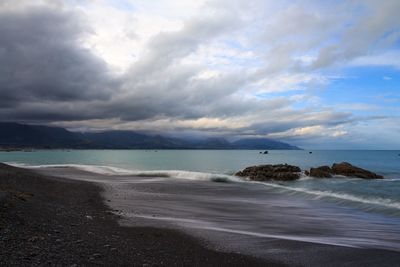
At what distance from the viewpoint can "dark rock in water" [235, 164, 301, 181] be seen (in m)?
45.4

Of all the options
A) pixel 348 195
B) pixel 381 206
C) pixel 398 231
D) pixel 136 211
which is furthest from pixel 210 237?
pixel 348 195

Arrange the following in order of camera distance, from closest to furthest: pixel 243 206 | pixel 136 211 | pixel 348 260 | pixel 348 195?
→ pixel 348 260
pixel 136 211
pixel 243 206
pixel 348 195

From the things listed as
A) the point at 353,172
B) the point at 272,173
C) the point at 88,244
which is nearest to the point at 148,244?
the point at 88,244

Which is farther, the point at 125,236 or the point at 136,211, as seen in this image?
the point at 136,211

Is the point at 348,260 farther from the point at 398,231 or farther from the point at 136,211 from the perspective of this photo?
the point at 136,211

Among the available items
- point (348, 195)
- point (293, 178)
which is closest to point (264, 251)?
point (348, 195)

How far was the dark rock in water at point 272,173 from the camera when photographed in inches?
1789

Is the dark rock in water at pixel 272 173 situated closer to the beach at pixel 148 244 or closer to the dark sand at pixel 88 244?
the beach at pixel 148 244

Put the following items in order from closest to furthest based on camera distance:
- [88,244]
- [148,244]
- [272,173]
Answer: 1. [88,244]
2. [148,244]
3. [272,173]

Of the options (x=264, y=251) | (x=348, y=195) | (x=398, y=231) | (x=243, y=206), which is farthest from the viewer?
(x=348, y=195)

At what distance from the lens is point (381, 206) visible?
23047 millimetres

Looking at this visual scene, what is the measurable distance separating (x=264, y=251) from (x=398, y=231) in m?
7.79

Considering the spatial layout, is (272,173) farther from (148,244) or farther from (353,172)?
(148,244)

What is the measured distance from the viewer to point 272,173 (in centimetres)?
4703
